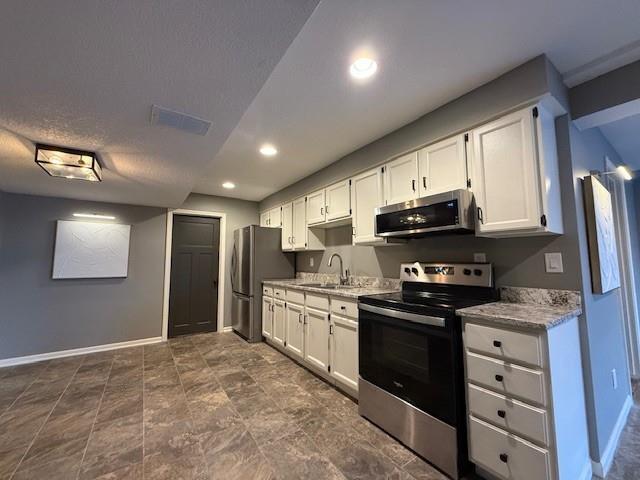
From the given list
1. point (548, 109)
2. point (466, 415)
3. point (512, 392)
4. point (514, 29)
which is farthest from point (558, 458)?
point (514, 29)

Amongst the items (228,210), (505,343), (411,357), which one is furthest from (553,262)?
(228,210)

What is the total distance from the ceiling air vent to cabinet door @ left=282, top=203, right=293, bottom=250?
243 centimetres

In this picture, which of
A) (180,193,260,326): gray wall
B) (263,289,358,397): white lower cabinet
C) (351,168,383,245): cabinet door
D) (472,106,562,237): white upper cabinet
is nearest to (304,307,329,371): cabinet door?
(263,289,358,397): white lower cabinet

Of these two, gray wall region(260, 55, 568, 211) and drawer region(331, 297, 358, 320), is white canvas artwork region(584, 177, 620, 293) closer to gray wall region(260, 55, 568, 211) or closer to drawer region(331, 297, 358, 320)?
gray wall region(260, 55, 568, 211)

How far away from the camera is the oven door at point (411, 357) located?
65.0 inches

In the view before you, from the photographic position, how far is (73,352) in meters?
3.83

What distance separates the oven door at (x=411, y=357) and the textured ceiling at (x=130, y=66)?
5.70 feet

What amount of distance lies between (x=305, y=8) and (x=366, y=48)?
0.68 metres

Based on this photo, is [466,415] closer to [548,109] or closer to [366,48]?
[548,109]

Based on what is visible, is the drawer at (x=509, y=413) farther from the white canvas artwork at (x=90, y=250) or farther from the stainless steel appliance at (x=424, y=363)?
the white canvas artwork at (x=90, y=250)

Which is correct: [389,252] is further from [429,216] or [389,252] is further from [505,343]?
[505,343]

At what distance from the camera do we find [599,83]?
184 centimetres

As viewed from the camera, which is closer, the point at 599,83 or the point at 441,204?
the point at 599,83

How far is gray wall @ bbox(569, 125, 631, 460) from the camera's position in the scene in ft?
5.52
